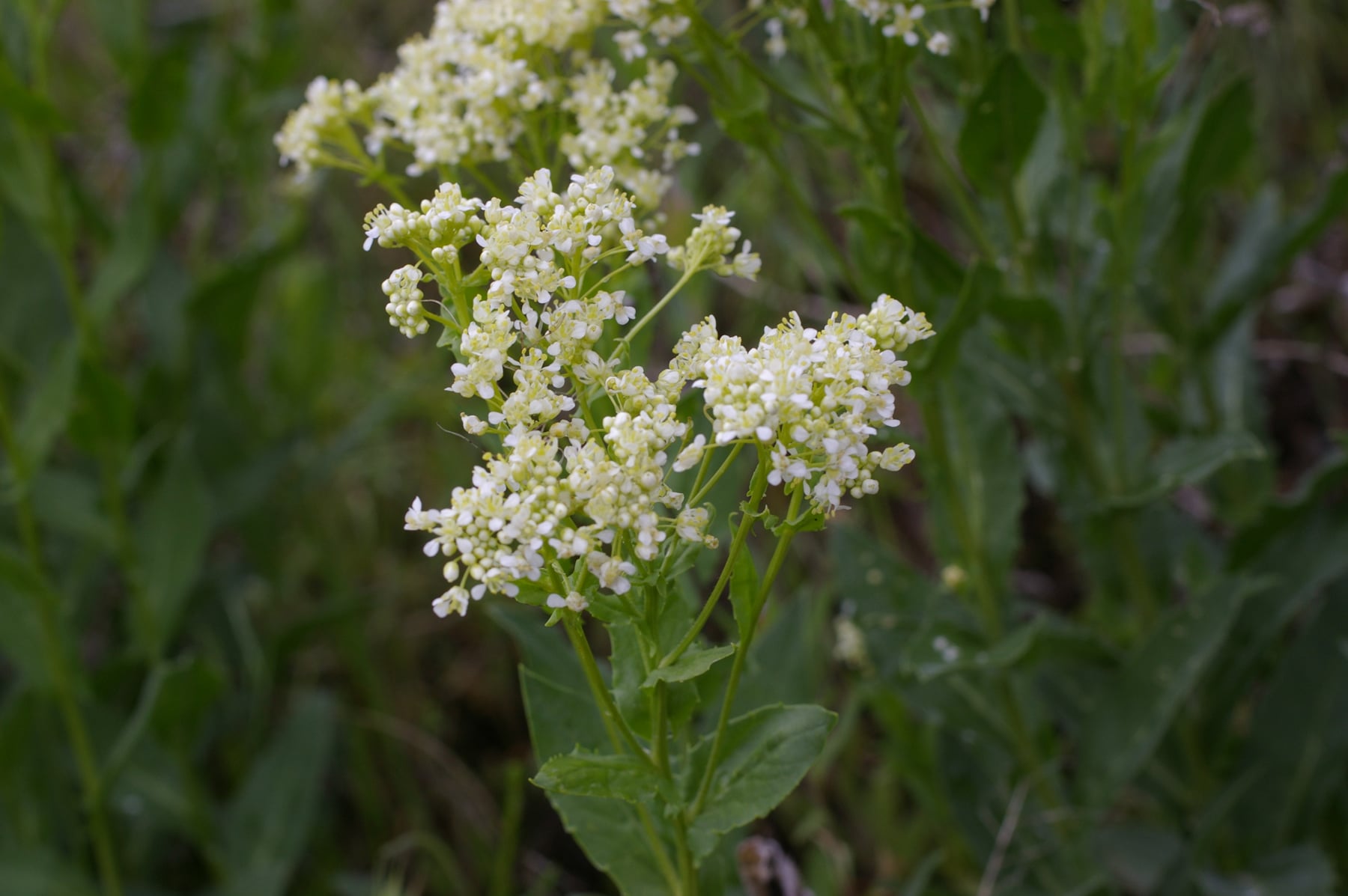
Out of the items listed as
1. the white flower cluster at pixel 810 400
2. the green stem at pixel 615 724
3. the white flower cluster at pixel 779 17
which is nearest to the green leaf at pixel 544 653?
the green stem at pixel 615 724

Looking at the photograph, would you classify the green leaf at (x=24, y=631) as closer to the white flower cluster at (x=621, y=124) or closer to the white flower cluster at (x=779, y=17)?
the white flower cluster at (x=621, y=124)

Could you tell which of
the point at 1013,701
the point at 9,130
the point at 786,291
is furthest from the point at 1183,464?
the point at 9,130

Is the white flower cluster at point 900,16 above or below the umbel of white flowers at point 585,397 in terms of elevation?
above

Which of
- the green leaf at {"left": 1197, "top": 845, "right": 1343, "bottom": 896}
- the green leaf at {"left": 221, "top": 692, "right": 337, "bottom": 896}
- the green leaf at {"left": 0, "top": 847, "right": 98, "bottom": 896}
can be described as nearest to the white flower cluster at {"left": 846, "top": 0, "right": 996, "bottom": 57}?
the green leaf at {"left": 1197, "top": 845, "right": 1343, "bottom": 896}

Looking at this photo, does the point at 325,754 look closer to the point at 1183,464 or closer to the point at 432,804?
the point at 432,804

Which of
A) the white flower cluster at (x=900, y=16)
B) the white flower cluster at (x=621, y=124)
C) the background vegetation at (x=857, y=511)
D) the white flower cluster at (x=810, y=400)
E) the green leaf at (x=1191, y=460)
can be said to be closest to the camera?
the white flower cluster at (x=810, y=400)

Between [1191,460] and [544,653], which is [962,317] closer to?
[1191,460]

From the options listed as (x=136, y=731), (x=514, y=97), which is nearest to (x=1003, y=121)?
(x=514, y=97)

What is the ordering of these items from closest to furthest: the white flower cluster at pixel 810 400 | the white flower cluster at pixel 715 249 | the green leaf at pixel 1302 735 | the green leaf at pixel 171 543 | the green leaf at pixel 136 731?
1. the white flower cluster at pixel 810 400
2. the white flower cluster at pixel 715 249
3. the green leaf at pixel 1302 735
4. the green leaf at pixel 136 731
5. the green leaf at pixel 171 543

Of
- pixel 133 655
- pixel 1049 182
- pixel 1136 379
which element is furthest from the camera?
pixel 1136 379
